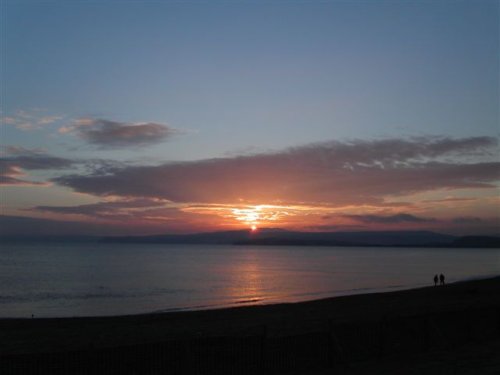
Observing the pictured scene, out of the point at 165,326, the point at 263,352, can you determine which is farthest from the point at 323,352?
the point at 165,326

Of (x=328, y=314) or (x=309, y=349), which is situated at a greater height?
(x=309, y=349)

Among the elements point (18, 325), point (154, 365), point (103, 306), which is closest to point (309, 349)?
point (154, 365)

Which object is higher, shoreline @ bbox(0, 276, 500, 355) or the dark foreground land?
the dark foreground land

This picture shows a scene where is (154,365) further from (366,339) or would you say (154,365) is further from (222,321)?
(222,321)

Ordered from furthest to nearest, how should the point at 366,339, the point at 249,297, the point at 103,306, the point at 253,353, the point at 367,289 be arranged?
the point at 367,289
the point at 249,297
the point at 103,306
the point at 366,339
the point at 253,353

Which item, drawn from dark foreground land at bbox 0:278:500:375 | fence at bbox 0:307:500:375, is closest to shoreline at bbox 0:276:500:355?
dark foreground land at bbox 0:278:500:375

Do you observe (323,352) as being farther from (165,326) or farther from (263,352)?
(165,326)

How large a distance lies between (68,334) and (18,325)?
20.7 feet

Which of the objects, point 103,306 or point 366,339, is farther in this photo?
point 103,306

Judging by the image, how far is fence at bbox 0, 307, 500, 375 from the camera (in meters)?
10.4

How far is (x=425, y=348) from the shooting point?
14.3m

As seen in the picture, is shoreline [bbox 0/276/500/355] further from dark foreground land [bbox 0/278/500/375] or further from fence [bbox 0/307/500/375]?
fence [bbox 0/307/500/375]

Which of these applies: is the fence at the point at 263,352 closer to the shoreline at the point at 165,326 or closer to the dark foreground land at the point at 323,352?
the dark foreground land at the point at 323,352

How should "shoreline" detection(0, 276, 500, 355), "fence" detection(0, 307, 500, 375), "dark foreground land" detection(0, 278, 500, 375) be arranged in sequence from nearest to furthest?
1. "fence" detection(0, 307, 500, 375)
2. "dark foreground land" detection(0, 278, 500, 375)
3. "shoreline" detection(0, 276, 500, 355)
